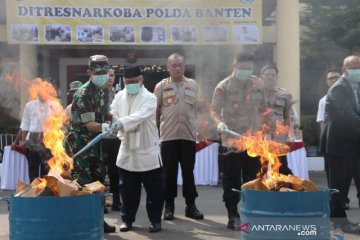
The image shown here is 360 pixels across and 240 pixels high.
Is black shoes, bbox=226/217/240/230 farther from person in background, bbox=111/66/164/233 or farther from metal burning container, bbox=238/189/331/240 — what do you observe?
metal burning container, bbox=238/189/331/240

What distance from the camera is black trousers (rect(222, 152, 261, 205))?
6047 mm

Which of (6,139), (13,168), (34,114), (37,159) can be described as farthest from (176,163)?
(6,139)

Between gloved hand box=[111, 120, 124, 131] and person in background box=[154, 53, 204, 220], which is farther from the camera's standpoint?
person in background box=[154, 53, 204, 220]

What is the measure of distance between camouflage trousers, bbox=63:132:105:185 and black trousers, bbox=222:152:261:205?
4.08ft

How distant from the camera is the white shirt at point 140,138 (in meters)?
5.86

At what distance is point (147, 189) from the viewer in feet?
19.9

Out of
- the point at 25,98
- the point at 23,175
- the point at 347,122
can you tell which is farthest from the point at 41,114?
the point at 347,122

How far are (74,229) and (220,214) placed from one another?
331 centimetres

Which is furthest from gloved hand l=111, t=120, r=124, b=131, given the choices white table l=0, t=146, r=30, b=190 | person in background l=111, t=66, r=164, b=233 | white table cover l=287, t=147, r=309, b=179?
white table cover l=287, t=147, r=309, b=179

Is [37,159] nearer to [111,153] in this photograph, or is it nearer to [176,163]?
[111,153]

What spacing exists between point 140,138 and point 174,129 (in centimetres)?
79

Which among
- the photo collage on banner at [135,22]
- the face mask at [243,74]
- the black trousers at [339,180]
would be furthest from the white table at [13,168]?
the black trousers at [339,180]

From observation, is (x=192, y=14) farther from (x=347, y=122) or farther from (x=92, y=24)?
(x=92, y=24)

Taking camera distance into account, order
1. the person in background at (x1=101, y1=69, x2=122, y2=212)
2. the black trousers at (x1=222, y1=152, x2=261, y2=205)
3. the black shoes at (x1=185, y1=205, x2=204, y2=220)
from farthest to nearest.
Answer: the person in background at (x1=101, y1=69, x2=122, y2=212)
the black shoes at (x1=185, y1=205, x2=204, y2=220)
the black trousers at (x1=222, y1=152, x2=261, y2=205)
